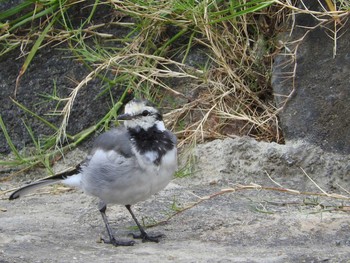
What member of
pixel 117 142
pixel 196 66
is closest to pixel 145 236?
pixel 117 142

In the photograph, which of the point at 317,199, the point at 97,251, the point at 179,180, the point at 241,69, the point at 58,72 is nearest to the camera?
the point at 97,251

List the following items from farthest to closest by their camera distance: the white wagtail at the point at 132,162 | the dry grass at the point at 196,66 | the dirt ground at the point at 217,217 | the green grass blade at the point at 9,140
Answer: the green grass blade at the point at 9,140, the dry grass at the point at 196,66, the white wagtail at the point at 132,162, the dirt ground at the point at 217,217

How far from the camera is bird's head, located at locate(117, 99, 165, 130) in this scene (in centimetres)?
441

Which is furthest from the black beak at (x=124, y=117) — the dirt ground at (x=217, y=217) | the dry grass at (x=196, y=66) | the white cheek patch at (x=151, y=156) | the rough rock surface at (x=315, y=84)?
A: the rough rock surface at (x=315, y=84)

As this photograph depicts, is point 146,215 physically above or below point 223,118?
below

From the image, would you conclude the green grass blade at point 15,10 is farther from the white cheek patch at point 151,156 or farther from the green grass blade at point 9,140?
the white cheek patch at point 151,156

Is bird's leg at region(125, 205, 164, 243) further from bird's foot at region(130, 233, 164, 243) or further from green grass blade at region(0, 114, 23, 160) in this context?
green grass blade at region(0, 114, 23, 160)

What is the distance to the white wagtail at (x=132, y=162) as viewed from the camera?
422 cm

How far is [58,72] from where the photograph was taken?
241 inches

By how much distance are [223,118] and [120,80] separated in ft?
2.54

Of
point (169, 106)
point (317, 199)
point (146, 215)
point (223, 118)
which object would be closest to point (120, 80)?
point (169, 106)

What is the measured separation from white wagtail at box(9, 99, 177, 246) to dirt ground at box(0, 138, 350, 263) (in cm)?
23

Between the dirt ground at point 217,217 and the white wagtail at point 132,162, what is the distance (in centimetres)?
23

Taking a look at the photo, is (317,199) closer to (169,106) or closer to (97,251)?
(97,251)
